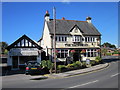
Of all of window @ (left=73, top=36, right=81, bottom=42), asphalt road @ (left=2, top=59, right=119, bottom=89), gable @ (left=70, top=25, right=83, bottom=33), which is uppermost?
gable @ (left=70, top=25, right=83, bottom=33)

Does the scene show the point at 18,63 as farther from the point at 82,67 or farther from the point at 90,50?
the point at 90,50

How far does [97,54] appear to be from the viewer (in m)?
34.8

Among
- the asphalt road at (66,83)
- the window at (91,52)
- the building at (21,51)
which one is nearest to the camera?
the asphalt road at (66,83)

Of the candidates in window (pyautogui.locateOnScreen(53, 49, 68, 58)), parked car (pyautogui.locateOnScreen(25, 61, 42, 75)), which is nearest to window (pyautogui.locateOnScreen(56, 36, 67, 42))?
window (pyautogui.locateOnScreen(53, 49, 68, 58))

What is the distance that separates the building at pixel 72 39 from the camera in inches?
1224

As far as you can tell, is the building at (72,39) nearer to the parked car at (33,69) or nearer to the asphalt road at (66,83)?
the parked car at (33,69)

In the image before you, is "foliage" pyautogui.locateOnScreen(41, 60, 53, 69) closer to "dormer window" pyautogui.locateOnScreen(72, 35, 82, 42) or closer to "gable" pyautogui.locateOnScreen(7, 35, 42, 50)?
"gable" pyautogui.locateOnScreen(7, 35, 42, 50)

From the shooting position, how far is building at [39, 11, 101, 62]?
102 ft

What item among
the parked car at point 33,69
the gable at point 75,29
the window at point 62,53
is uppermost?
the gable at point 75,29

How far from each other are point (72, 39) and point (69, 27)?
119 inches

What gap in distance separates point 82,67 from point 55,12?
9.96 meters

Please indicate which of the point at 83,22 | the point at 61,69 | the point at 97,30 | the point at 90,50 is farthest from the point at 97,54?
the point at 61,69

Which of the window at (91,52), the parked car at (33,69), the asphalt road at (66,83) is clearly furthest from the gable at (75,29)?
the asphalt road at (66,83)

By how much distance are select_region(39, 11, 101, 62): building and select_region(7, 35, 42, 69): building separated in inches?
174
